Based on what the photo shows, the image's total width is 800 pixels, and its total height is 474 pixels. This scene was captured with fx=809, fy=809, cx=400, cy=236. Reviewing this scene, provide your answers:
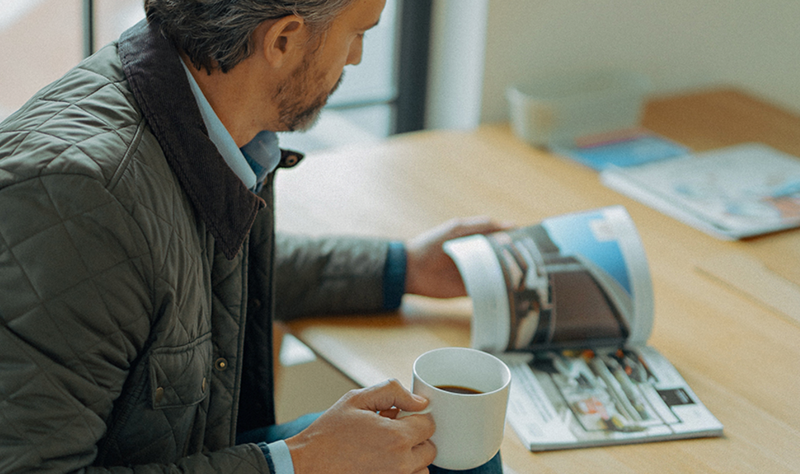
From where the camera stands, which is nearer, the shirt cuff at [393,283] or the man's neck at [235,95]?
the man's neck at [235,95]

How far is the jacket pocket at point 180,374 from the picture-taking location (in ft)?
2.36

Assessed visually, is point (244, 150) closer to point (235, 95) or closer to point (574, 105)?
point (235, 95)

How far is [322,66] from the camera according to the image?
34.2 inches

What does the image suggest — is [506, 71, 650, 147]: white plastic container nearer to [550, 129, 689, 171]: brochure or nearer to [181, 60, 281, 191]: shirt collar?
[550, 129, 689, 171]: brochure

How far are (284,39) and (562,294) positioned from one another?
0.45 meters

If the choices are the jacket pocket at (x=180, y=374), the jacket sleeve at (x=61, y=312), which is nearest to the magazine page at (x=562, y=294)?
the jacket pocket at (x=180, y=374)

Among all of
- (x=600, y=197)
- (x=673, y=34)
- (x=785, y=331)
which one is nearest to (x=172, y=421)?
(x=785, y=331)

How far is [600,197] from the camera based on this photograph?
145cm

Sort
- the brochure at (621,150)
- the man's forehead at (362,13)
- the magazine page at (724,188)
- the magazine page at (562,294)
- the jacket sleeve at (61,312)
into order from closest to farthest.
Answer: the jacket sleeve at (61,312)
the man's forehead at (362,13)
the magazine page at (562,294)
the magazine page at (724,188)
the brochure at (621,150)

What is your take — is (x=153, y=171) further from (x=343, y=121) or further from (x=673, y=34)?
(x=673, y=34)

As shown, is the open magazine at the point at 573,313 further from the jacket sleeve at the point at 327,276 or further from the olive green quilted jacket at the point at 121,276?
the olive green quilted jacket at the point at 121,276

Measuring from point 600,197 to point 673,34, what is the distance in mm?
657

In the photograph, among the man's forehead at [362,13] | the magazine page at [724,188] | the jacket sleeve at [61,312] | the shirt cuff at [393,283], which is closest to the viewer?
the jacket sleeve at [61,312]

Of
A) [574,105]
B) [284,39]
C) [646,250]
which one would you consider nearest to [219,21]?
[284,39]
